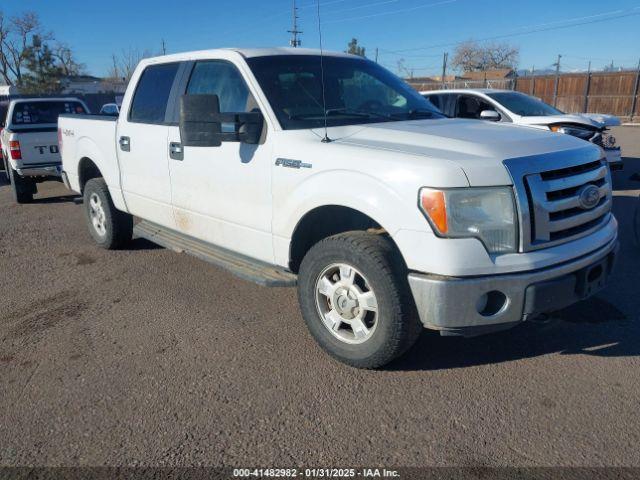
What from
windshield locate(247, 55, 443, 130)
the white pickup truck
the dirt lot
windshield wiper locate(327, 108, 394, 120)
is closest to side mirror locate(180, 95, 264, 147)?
the white pickup truck

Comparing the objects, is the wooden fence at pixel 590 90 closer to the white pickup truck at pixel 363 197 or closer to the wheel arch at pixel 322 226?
the white pickup truck at pixel 363 197

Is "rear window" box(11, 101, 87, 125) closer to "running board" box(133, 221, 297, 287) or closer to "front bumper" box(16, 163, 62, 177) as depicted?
"front bumper" box(16, 163, 62, 177)

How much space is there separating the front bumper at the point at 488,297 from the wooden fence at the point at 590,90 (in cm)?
2705

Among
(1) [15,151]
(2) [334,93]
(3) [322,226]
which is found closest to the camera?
(3) [322,226]

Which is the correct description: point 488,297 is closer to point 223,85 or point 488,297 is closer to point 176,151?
point 223,85

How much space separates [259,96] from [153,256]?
2808mm

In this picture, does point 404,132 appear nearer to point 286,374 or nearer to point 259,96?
point 259,96

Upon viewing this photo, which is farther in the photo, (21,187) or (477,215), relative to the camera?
(21,187)

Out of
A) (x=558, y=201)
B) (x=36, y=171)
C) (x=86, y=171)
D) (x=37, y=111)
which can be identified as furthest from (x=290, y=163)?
(x=37, y=111)

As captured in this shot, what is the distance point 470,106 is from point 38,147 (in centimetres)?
780

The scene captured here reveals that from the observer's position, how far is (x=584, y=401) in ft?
10.2

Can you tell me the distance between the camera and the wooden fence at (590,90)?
94.9 ft

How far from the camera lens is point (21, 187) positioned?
9.73 meters

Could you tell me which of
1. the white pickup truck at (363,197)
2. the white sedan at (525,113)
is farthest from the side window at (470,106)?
the white pickup truck at (363,197)
